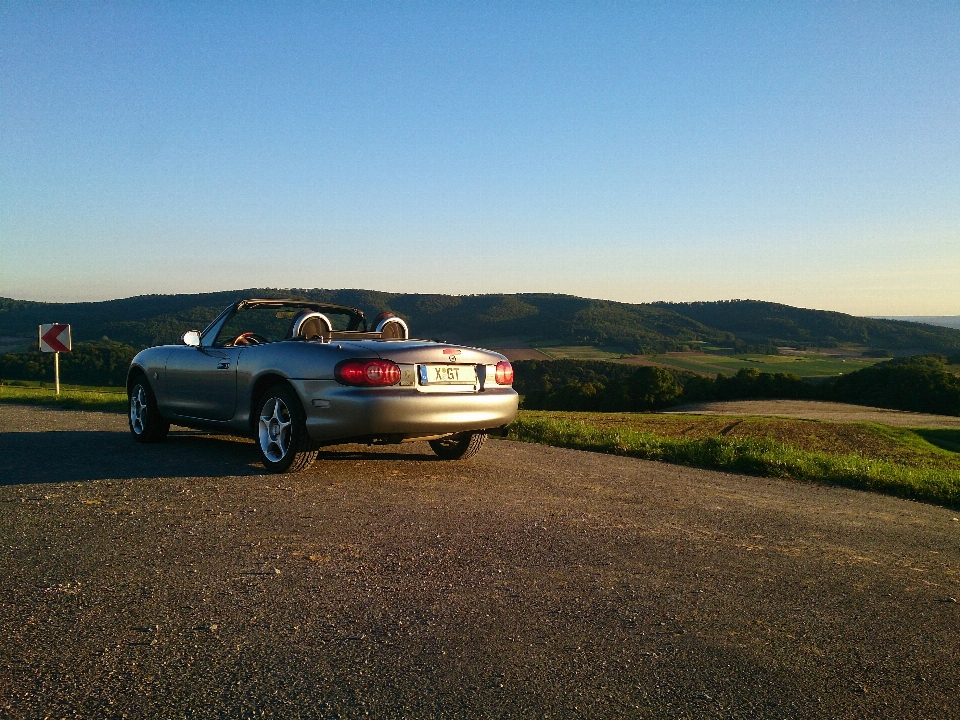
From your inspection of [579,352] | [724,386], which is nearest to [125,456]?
[724,386]

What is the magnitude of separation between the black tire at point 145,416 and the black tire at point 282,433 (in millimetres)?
2245

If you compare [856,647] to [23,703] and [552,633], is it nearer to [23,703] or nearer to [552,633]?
[552,633]

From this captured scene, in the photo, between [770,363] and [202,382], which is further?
[770,363]

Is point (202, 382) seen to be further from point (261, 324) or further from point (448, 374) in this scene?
point (448, 374)

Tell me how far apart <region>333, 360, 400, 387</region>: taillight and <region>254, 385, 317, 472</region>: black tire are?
20.2 inches

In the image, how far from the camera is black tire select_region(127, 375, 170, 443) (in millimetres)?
9047

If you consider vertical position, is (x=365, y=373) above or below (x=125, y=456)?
above

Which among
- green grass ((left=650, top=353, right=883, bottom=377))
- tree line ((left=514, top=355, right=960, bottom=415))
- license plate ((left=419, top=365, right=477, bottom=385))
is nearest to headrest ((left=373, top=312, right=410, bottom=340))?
license plate ((left=419, top=365, right=477, bottom=385))

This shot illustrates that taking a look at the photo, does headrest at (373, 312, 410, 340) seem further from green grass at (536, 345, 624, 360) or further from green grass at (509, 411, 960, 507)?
green grass at (536, 345, 624, 360)

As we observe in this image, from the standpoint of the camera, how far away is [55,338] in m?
20.3

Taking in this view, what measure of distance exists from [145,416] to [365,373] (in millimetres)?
3764

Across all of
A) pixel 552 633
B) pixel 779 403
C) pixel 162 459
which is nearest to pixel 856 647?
pixel 552 633

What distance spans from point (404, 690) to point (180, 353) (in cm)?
684

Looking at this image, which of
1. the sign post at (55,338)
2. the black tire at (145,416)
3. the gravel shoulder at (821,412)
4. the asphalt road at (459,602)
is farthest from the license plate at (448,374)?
the gravel shoulder at (821,412)
